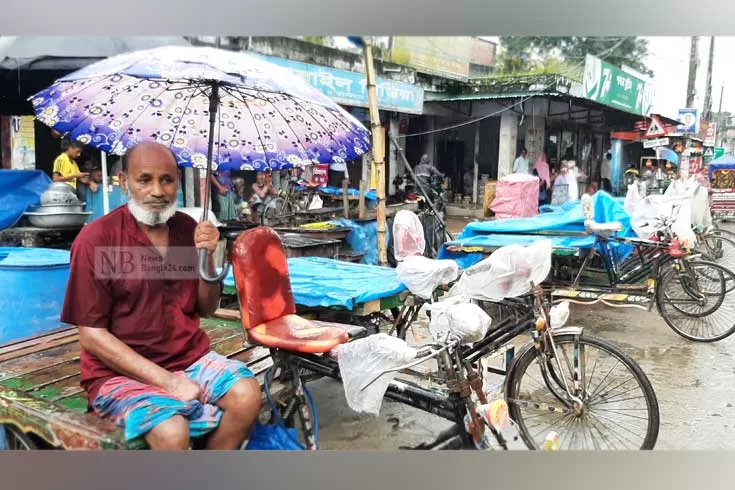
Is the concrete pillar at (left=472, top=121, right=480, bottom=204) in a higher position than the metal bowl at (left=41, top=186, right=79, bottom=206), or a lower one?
higher

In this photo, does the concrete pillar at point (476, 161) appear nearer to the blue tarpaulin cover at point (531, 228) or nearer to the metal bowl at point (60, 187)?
the blue tarpaulin cover at point (531, 228)

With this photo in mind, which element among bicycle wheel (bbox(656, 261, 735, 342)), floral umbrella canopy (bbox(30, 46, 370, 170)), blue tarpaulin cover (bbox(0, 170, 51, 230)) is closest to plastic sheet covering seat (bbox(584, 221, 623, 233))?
bicycle wheel (bbox(656, 261, 735, 342))

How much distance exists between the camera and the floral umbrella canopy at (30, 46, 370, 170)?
2283mm

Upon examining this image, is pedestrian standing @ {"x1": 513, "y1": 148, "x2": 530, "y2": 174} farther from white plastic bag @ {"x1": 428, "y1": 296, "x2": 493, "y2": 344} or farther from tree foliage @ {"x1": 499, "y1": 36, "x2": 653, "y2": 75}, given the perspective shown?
white plastic bag @ {"x1": 428, "y1": 296, "x2": 493, "y2": 344}

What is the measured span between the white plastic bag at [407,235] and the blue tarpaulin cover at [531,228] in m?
0.38

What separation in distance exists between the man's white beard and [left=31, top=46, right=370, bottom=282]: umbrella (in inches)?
6.6

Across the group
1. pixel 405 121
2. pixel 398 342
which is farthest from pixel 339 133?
pixel 398 342

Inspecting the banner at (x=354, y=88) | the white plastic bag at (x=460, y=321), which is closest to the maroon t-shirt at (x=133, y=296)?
the banner at (x=354, y=88)

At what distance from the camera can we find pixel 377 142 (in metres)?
2.96

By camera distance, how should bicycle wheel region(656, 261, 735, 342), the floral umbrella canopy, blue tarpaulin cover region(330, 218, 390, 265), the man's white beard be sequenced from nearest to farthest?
1. the floral umbrella canopy
2. the man's white beard
3. blue tarpaulin cover region(330, 218, 390, 265)
4. bicycle wheel region(656, 261, 735, 342)

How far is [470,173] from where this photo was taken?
313 cm

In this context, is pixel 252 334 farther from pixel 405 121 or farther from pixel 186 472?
pixel 405 121

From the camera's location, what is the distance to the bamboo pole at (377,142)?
109 inches
